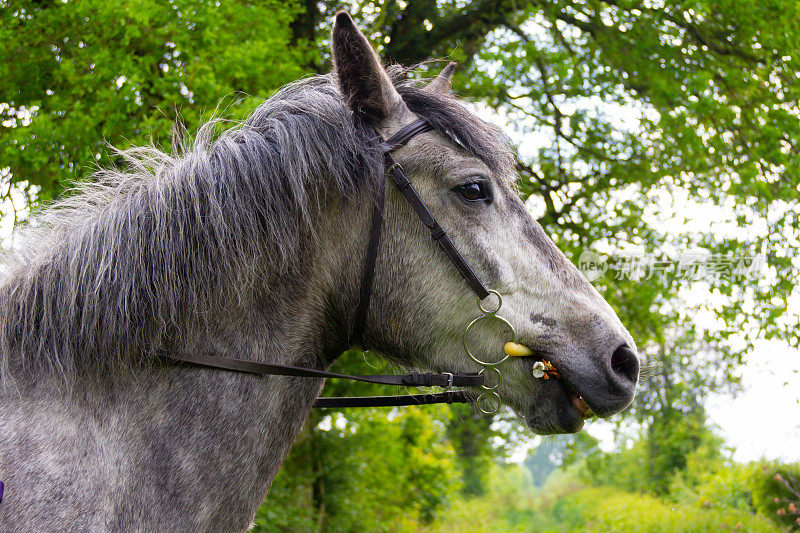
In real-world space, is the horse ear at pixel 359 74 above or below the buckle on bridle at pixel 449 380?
above

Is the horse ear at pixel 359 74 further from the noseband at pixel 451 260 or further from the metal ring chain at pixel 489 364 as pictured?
the metal ring chain at pixel 489 364

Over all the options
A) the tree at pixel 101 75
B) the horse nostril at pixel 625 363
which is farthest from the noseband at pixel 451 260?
the tree at pixel 101 75

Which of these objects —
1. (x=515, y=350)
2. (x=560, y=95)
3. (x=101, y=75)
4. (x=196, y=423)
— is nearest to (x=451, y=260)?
(x=515, y=350)

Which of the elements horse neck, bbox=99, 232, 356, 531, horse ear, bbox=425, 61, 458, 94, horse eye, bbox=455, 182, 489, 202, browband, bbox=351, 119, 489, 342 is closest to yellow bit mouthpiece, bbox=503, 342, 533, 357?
browband, bbox=351, 119, 489, 342

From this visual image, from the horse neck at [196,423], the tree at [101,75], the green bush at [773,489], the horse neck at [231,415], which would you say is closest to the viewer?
the horse neck at [196,423]

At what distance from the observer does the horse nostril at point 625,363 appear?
2270 millimetres

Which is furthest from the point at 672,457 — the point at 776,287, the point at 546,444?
the point at 546,444

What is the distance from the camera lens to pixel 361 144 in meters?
2.40

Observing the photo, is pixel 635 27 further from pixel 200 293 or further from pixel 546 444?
pixel 200 293

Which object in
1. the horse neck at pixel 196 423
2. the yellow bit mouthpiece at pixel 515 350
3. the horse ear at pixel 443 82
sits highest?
the horse ear at pixel 443 82

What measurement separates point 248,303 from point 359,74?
918 mm

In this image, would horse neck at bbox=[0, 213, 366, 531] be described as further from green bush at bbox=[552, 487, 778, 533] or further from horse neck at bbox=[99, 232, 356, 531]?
green bush at bbox=[552, 487, 778, 533]

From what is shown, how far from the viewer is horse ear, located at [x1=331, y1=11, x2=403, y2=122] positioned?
231 centimetres

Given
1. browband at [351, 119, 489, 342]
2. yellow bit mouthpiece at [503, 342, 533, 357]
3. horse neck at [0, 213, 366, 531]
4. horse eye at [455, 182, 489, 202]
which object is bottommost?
horse neck at [0, 213, 366, 531]
